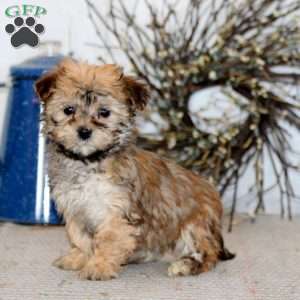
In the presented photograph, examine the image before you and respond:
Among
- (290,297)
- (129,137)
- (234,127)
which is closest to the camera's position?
(290,297)

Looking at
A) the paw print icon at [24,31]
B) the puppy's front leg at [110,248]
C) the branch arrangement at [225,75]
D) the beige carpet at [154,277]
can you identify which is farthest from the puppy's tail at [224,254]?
the paw print icon at [24,31]

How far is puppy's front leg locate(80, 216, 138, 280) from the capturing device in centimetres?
242

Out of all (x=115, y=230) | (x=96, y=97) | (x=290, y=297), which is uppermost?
(x=96, y=97)

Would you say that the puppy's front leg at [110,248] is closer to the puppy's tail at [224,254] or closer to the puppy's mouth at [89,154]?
the puppy's mouth at [89,154]

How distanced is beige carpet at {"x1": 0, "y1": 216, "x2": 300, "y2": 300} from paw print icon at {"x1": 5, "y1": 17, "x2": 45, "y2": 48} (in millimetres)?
988

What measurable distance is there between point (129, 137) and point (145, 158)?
0.22 meters

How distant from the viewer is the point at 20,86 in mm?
3293

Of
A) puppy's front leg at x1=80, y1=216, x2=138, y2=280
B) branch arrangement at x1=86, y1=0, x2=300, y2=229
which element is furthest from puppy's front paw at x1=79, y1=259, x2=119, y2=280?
branch arrangement at x1=86, y1=0, x2=300, y2=229

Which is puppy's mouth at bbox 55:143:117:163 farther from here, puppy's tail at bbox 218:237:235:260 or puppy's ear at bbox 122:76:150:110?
puppy's tail at bbox 218:237:235:260

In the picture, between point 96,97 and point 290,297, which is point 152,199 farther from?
point 290,297

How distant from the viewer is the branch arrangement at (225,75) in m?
3.54

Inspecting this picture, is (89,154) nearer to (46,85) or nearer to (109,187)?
(109,187)

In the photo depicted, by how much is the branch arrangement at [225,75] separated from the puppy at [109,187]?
0.84 m

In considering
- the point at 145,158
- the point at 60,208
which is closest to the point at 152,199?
the point at 145,158
